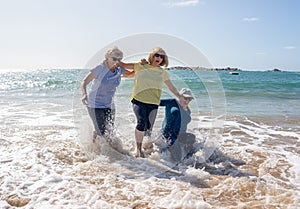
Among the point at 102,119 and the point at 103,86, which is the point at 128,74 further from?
the point at 102,119

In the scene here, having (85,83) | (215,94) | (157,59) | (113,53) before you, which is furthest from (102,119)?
(215,94)

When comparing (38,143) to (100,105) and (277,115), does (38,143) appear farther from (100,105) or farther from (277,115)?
(277,115)

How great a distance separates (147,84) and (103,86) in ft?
2.39

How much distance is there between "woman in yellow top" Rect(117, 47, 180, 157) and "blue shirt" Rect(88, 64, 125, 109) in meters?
0.23

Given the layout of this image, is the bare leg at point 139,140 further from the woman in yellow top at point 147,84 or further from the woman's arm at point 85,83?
the woman's arm at point 85,83

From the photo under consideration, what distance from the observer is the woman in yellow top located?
4.64 meters

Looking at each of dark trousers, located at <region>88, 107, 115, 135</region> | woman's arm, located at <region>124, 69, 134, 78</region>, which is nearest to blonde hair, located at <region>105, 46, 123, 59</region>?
woman's arm, located at <region>124, 69, 134, 78</region>

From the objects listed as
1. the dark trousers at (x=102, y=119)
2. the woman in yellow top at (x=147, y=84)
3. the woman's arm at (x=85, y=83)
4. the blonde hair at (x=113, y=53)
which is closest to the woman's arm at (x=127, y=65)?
the woman in yellow top at (x=147, y=84)

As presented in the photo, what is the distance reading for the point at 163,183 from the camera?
148 inches

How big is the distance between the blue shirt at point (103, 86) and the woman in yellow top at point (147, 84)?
226 millimetres

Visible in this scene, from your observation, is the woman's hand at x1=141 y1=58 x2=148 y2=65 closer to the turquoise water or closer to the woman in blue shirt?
the woman in blue shirt

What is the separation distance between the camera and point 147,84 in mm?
4660

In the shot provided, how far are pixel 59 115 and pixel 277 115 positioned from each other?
7279 millimetres

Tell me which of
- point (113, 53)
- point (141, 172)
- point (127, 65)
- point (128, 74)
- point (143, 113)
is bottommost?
point (141, 172)
